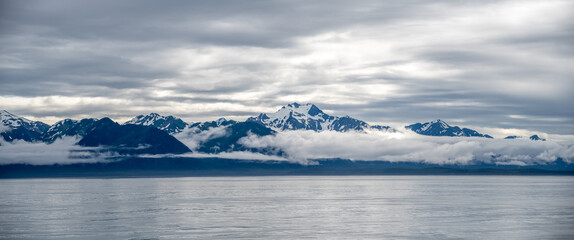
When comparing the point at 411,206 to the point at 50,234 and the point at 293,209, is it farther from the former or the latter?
the point at 50,234

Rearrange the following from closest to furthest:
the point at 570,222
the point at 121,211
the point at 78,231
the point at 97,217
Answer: the point at 78,231
the point at 570,222
the point at 97,217
the point at 121,211

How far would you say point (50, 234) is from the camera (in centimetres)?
7256

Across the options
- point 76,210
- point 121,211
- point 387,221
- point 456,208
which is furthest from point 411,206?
point 76,210

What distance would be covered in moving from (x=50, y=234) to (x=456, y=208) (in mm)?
68991

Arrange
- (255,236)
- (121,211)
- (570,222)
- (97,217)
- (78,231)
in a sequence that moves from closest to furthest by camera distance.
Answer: (255,236) → (78,231) → (570,222) → (97,217) → (121,211)

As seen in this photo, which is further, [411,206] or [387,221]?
[411,206]

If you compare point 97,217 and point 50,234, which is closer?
point 50,234

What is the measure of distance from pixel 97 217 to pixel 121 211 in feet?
37.3

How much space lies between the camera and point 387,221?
Result: 8575 cm

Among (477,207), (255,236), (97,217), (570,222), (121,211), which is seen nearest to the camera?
(255,236)

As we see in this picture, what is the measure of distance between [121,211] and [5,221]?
21541 mm

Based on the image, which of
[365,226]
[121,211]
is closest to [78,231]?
[121,211]

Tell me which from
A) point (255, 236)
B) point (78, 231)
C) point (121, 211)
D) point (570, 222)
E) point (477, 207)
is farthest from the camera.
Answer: point (477, 207)

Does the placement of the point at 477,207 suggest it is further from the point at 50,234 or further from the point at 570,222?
the point at 50,234
